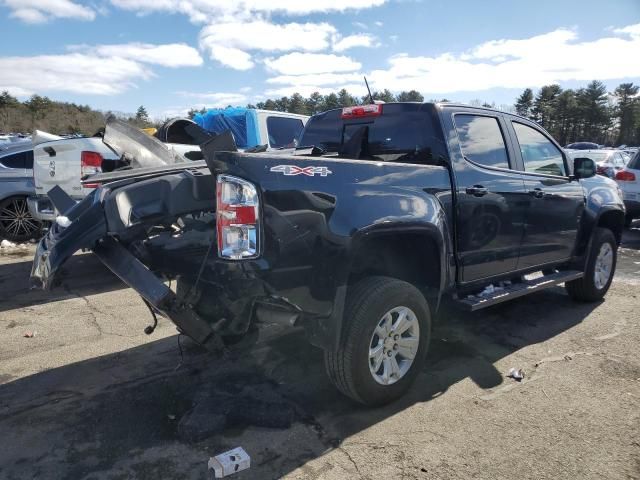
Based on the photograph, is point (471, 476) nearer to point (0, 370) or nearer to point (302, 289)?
point (302, 289)

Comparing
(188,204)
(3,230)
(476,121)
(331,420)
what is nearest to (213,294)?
(188,204)

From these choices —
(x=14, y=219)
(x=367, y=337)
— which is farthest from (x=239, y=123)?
(x=367, y=337)

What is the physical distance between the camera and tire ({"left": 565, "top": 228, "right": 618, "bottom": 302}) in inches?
217

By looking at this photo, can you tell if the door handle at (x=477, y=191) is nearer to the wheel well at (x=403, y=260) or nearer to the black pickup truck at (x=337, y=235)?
the black pickup truck at (x=337, y=235)

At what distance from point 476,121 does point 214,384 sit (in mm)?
3105

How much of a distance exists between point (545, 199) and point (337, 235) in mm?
2782

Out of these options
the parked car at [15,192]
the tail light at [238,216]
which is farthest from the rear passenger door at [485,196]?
the parked car at [15,192]

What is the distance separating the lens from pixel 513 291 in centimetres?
437

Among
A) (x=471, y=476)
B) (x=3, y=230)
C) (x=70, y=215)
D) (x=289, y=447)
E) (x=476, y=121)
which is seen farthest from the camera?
(x=3, y=230)

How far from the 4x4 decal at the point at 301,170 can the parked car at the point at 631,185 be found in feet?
30.8

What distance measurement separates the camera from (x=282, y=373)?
3.88m

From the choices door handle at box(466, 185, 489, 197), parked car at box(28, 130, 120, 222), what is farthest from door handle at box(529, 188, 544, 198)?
parked car at box(28, 130, 120, 222)

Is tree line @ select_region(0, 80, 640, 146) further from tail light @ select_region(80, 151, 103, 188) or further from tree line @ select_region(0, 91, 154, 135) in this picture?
tail light @ select_region(80, 151, 103, 188)

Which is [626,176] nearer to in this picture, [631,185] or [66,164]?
[631,185]
